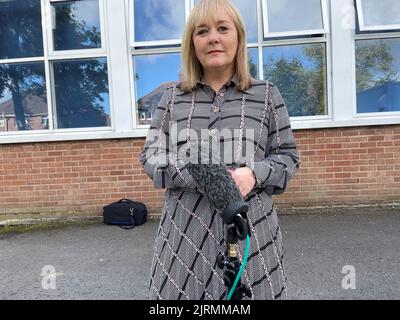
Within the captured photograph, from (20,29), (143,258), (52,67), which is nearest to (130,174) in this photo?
(143,258)

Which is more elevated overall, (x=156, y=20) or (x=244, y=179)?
(x=156, y=20)

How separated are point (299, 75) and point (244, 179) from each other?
4551 mm

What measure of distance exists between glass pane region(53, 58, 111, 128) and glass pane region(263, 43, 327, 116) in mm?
2319

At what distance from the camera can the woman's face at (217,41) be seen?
5.03ft

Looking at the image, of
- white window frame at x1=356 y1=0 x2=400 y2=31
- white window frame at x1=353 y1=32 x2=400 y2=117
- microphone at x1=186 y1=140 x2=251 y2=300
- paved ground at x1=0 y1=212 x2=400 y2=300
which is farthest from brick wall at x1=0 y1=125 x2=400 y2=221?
microphone at x1=186 y1=140 x2=251 y2=300

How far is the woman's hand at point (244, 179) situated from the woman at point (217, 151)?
4 cm

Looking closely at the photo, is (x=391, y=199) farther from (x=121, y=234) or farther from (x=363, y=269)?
(x=121, y=234)

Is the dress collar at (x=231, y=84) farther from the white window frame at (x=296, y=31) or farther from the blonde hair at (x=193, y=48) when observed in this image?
the white window frame at (x=296, y=31)

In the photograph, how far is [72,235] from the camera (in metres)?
5.20

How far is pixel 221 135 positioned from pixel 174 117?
217 mm

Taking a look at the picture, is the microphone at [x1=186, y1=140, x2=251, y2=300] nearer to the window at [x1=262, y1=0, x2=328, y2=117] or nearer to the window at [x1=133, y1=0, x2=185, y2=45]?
the window at [x1=262, y1=0, x2=328, y2=117]

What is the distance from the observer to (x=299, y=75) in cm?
560

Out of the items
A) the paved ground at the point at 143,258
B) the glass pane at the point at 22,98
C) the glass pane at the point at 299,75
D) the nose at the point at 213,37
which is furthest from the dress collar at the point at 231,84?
the glass pane at the point at 22,98

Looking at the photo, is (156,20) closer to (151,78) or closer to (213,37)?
(151,78)
